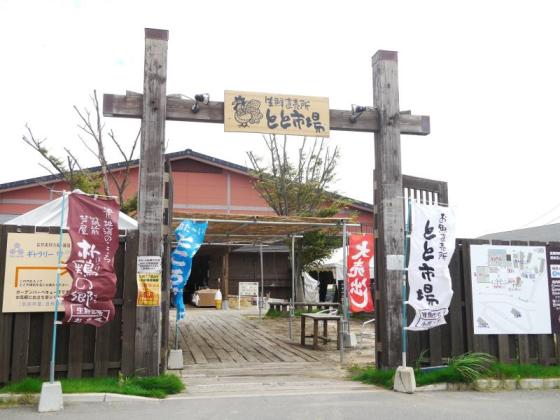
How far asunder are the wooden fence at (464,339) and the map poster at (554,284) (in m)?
0.25

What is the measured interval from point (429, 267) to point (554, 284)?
2664 millimetres

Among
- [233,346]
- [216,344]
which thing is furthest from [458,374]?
[216,344]

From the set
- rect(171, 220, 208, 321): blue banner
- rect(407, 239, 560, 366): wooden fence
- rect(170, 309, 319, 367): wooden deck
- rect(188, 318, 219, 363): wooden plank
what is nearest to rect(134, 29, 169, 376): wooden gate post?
Answer: rect(171, 220, 208, 321): blue banner

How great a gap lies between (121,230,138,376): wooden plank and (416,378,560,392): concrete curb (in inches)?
154

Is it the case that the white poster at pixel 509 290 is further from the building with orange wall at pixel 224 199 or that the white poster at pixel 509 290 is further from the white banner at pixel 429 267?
the building with orange wall at pixel 224 199

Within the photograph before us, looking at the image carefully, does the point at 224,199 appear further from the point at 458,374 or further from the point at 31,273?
the point at 458,374

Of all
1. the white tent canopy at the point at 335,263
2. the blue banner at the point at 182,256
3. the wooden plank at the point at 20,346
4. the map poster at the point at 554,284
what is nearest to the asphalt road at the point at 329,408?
the wooden plank at the point at 20,346

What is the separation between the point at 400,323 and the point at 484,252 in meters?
1.79

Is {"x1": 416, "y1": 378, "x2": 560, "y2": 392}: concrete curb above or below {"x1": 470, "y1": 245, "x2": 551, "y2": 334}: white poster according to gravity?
below

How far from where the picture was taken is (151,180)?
23.7ft

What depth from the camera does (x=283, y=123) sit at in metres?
7.92

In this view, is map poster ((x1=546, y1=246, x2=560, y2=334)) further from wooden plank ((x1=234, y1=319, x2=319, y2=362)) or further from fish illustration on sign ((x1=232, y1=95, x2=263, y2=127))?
fish illustration on sign ((x1=232, y1=95, x2=263, y2=127))

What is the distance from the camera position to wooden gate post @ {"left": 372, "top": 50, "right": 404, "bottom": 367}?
25.6 ft

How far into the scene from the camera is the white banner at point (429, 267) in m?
7.21
